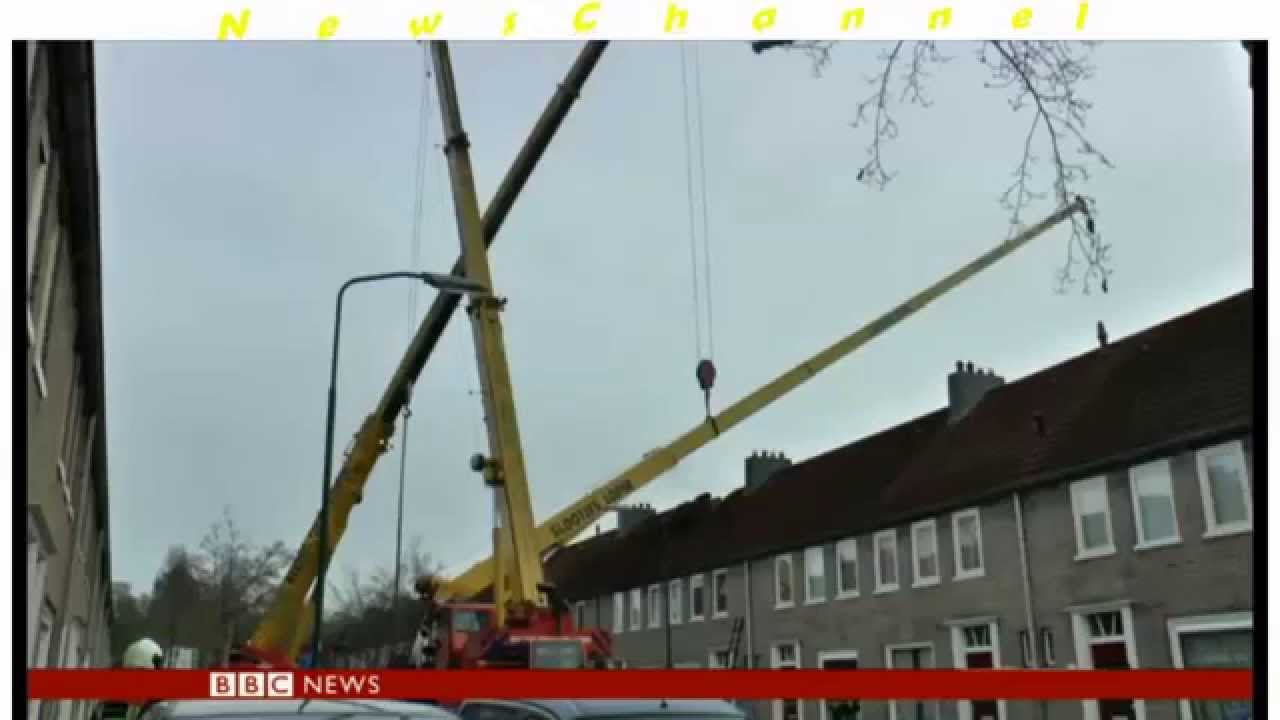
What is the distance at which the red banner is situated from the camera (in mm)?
2906

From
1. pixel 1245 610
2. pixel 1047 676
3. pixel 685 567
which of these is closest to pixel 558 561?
pixel 685 567

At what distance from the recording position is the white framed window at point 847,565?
1023cm

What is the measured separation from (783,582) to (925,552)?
199 cm

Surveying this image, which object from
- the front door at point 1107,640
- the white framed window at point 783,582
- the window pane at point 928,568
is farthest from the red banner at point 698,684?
the window pane at point 928,568

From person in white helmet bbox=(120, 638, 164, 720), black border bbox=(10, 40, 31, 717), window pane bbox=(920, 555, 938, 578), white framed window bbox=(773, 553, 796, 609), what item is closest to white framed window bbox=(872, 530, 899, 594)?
window pane bbox=(920, 555, 938, 578)

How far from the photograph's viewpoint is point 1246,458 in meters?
2.90

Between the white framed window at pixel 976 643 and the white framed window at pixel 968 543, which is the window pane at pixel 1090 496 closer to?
the white framed window at pixel 968 543

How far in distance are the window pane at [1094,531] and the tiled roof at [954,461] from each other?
47 cm

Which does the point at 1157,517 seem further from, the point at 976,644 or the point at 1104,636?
the point at 976,644

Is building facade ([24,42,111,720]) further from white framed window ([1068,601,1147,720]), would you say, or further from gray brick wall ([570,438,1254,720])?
white framed window ([1068,601,1147,720])

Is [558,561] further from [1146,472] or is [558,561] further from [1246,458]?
[1246,458]

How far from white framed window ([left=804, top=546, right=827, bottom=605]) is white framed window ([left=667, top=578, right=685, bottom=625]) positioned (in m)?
1.25

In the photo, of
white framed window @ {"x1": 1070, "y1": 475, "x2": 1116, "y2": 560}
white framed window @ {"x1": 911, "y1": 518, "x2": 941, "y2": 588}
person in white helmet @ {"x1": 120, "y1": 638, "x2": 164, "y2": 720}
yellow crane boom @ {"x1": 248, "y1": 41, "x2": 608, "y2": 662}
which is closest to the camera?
person in white helmet @ {"x1": 120, "y1": 638, "x2": 164, "y2": 720}

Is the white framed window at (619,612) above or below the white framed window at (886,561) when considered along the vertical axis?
below
